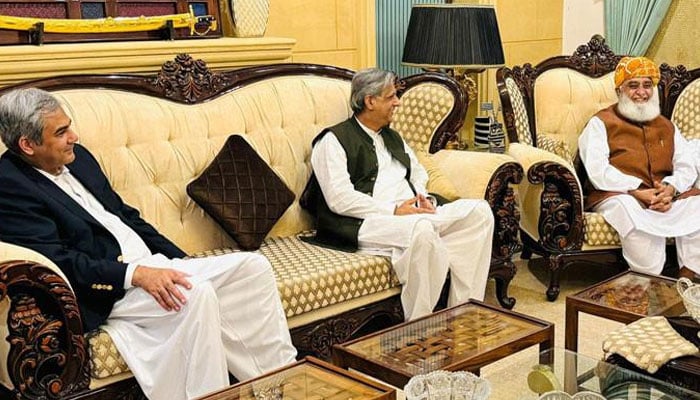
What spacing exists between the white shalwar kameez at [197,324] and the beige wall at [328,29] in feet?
5.60

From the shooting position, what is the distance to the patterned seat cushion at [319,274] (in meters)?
3.11

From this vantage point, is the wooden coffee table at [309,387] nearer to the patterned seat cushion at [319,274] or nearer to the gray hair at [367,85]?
the patterned seat cushion at [319,274]

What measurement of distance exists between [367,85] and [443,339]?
4.65 feet

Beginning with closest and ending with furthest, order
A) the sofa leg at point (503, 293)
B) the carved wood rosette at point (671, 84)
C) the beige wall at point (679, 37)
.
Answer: the sofa leg at point (503, 293)
the carved wood rosette at point (671, 84)
the beige wall at point (679, 37)

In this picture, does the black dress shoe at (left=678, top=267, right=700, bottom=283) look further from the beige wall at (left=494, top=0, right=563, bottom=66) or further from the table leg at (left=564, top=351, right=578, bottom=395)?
the beige wall at (left=494, top=0, right=563, bottom=66)

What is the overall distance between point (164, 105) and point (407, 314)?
1284 millimetres

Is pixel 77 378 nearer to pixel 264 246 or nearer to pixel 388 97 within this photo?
pixel 264 246

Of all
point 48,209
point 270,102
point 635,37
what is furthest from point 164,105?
point 635,37

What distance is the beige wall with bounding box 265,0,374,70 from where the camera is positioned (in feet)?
14.3

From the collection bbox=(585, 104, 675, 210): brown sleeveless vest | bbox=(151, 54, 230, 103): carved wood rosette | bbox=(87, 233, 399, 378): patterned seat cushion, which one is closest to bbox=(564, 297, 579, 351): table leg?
bbox=(87, 233, 399, 378): patterned seat cushion

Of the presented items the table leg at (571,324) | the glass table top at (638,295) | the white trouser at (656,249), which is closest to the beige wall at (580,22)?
the white trouser at (656,249)

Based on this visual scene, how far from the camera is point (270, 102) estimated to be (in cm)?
380

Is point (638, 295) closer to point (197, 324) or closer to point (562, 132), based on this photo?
point (197, 324)

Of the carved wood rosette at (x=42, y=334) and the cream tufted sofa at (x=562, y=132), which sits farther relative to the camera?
the cream tufted sofa at (x=562, y=132)
